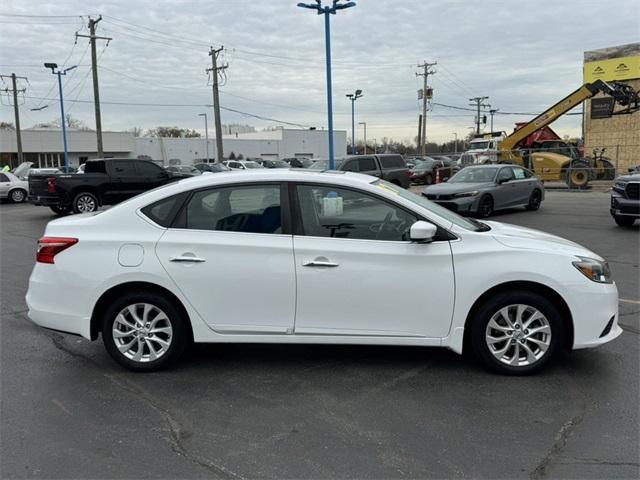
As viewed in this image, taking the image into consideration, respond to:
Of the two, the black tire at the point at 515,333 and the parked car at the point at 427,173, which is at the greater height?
the parked car at the point at 427,173

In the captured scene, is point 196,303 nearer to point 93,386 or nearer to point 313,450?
point 93,386

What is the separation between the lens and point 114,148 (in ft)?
229

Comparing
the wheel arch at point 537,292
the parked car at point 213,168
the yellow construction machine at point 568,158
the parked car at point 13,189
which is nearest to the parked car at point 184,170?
the parked car at point 213,168

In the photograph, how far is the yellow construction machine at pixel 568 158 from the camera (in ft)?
87.4

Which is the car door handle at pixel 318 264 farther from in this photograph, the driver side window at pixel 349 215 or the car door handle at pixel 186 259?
the car door handle at pixel 186 259

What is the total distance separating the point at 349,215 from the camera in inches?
176

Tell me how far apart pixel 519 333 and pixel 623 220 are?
10.8 metres

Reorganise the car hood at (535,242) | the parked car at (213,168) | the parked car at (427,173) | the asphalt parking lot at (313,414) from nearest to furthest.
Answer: the asphalt parking lot at (313,414), the car hood at (535,242), the parked car at (427,173), the parked car at (213,168)

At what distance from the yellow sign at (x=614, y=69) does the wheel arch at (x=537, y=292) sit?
135 ft

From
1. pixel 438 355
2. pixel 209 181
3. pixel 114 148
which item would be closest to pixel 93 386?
pixel 209 181

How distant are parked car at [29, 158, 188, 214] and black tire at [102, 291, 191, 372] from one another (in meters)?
14.1

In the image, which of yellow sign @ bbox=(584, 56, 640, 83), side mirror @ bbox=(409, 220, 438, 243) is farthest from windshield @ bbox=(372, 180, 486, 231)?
yellow sign @ bbox=(584, 56, 640, 83)

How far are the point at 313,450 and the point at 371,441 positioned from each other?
37cm

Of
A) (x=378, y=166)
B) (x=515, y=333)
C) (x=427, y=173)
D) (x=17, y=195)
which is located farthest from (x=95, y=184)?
(x=427, y=173)
